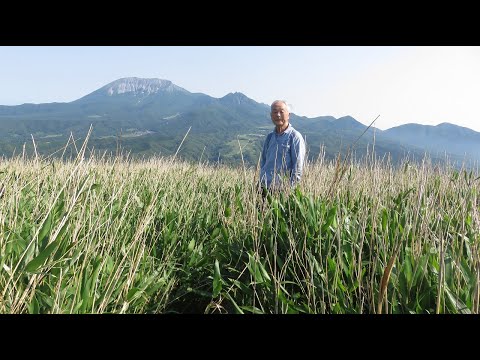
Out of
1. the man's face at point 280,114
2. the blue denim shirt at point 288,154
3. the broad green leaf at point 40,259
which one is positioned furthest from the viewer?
the man's face at point 280,114

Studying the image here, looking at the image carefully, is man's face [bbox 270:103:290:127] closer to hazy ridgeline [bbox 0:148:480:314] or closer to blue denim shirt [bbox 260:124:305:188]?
blue denim shirt [bbox 260:124:305:188]

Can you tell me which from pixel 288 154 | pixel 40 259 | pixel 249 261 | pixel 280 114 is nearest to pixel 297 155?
pixel 288 154

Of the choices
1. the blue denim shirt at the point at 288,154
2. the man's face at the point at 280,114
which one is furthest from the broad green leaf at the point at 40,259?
the man's face at the point at 280,114

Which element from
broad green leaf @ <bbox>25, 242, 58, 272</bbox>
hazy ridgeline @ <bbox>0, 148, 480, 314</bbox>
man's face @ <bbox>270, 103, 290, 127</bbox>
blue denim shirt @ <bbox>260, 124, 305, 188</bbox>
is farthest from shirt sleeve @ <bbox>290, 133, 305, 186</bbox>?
broad green leaf @ <bbox>25, 242, 58, 272</bbox>

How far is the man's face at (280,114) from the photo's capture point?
3986 millimetres

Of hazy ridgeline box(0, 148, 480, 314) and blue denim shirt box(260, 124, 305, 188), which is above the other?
blue denim shirt box(260, 124, 305, 188)

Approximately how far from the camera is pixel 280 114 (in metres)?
3.99

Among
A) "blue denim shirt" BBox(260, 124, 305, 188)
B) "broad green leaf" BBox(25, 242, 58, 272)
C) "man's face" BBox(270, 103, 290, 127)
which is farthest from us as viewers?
"man's face" BBox(270, 103, 290, 127)

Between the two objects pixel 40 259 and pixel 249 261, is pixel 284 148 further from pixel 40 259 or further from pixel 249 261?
pixel 40 259

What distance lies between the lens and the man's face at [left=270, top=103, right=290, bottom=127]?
3986 mm

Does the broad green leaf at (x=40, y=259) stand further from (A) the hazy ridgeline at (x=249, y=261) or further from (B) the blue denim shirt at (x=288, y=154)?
(B) the blue denim shirt at (x=288, y=154)
